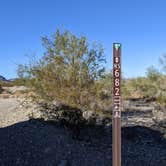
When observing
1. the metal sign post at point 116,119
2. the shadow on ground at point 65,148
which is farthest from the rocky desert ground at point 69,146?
the metal sign post at point 116,119

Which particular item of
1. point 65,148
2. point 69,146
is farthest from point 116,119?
point 69,146

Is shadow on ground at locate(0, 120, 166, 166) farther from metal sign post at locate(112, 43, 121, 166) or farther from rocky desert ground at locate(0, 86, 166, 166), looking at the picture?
metal sign post at locate(112, 43, 121, 166)

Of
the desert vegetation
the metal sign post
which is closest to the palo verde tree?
the desert vegetation

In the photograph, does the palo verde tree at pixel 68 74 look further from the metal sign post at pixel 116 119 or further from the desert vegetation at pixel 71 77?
the metal sign post at pixel 116 119

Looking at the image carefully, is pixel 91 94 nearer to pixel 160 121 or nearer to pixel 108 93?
pixel 108 93

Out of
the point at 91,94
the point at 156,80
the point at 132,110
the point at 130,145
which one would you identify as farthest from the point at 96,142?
the point at 156,80

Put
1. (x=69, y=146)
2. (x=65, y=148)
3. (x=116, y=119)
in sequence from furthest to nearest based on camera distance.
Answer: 1. (x=69, y=146)
2. (x=65, y=148)
3. (x=116, y=119)

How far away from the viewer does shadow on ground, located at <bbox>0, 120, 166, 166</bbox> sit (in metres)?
11.7

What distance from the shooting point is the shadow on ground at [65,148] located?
11695 mm

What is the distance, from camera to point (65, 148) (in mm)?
12875

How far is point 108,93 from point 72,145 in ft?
15.8

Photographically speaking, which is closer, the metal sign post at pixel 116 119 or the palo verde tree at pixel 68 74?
the metal sign post at pixel 116 119

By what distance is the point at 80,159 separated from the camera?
473 inches

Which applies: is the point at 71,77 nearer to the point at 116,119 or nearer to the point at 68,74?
the point at 68,74
